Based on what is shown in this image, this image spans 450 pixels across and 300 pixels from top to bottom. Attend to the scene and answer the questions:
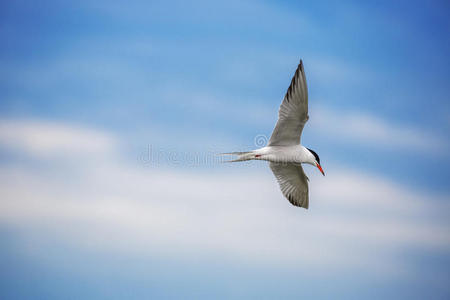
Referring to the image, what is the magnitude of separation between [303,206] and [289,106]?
10.8 ft

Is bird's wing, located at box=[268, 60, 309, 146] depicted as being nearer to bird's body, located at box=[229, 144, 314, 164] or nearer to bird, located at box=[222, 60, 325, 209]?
bird, located at box=[222, 60, 325, 209]

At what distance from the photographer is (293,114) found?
10.3m

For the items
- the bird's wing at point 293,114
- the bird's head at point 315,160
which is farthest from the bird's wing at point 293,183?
the bird's wing at point 293,114

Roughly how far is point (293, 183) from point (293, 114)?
2.67 metres

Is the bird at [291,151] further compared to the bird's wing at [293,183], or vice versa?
the bird's wing at [293,183]

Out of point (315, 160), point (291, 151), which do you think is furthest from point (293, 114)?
point (315, 160)

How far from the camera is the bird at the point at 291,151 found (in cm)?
1000

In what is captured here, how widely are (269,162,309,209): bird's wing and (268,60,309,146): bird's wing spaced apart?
1265 mm

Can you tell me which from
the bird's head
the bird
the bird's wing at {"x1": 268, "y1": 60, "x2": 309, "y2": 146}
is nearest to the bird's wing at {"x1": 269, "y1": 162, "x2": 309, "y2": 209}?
the bird

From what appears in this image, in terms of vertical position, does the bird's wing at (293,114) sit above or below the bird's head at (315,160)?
above

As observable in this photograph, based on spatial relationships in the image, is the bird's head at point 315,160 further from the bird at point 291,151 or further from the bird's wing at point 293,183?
the bird's wing at point 293,183

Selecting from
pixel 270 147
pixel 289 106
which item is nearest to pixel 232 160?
pixel 270 147

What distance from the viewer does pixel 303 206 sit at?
485 inches

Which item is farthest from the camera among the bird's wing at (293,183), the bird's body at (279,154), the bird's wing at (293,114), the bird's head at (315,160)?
the bird's wing at (293,183)
